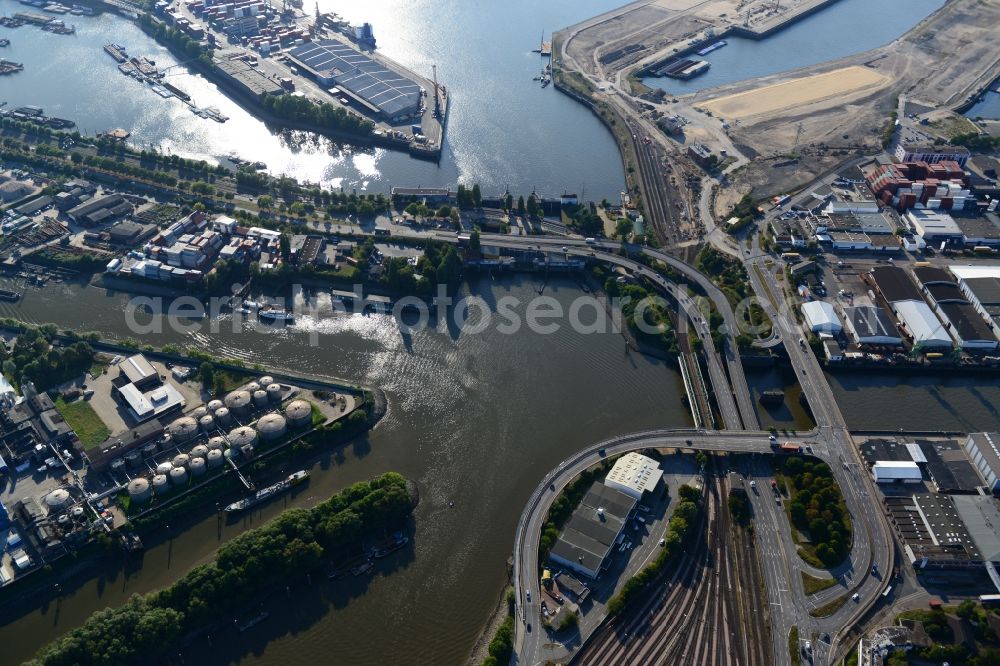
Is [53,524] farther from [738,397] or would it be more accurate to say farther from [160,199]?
[738,397]

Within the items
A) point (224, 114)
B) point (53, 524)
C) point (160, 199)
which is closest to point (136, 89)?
point (224, 114)

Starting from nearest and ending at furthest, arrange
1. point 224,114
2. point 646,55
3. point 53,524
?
1. point 53,524
2. point 224,114
3. point 646,55

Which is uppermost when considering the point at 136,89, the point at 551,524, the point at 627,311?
the point at 136,89

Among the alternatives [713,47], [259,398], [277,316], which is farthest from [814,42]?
[259,398]

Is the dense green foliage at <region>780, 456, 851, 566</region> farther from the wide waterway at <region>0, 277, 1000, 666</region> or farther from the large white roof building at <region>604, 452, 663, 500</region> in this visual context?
the large white roof building at <region>604, 452, 663, 500</region>

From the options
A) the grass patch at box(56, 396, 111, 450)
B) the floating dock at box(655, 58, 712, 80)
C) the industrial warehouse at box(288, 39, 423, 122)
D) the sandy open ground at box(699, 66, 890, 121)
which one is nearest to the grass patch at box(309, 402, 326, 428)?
the grass patch at box(56, 396, 111, 450)

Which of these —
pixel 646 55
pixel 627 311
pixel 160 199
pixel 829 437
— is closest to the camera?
pixel 829 437
